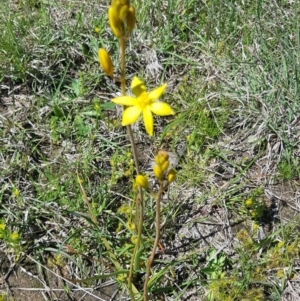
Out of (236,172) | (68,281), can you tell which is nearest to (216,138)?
(236,172)

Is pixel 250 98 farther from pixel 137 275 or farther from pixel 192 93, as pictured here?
pixel 137 275

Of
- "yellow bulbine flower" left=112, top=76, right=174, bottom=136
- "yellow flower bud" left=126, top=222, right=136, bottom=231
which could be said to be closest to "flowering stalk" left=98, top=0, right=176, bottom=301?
"yellow bulbine flower" left=112, top=76, right=174, bottom=136

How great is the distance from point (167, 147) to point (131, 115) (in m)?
1.17

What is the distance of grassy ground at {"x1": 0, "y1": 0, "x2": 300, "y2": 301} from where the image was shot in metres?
2.37

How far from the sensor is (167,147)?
9.10 ft

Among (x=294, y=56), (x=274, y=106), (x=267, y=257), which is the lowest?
(x=267, y=257)

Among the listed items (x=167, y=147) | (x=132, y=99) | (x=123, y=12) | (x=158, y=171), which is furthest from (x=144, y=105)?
(x=167, y=147)

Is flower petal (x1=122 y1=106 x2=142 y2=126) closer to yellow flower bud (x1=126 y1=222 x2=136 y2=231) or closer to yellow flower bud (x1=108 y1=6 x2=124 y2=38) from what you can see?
yellow flower bud (x1=108 y1=6 x2=124 y2=38)

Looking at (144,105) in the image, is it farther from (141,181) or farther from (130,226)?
(130,226)

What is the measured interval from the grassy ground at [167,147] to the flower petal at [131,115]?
0.76 meters

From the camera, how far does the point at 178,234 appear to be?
8.11ft

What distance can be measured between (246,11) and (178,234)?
1.61 meters

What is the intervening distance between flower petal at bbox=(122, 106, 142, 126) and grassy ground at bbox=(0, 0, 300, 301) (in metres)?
0.76

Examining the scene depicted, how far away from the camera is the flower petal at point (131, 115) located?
5.27ft
